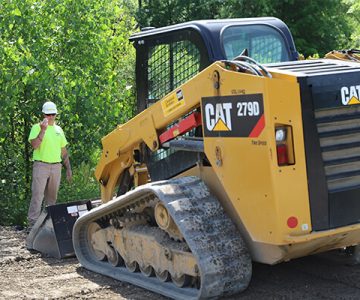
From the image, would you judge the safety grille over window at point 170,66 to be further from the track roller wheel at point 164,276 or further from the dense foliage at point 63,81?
the dense foliage at point 63,81

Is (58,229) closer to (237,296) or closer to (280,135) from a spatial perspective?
(237,296)

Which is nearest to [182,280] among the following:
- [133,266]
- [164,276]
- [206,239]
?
[164,276]

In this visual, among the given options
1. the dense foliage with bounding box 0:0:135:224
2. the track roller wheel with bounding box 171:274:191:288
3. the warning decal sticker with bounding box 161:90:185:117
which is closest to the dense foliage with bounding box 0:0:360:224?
the dense foliage with bounding box 0:0:135:224

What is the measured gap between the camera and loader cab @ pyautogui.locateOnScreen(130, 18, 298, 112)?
6.34 m

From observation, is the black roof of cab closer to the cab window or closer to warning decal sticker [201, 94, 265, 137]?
the cab window

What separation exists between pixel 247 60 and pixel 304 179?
3.47 ft

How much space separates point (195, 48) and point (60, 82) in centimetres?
422

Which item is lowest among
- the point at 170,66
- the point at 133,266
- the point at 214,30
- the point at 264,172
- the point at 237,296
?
the point at 237,296

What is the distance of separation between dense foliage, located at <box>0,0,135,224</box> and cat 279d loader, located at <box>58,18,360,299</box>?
3.62 meters

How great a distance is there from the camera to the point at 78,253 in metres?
7.21

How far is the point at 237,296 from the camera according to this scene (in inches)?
221

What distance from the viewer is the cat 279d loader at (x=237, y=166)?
16.6 feet

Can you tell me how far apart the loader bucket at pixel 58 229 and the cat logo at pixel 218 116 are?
2.70 m

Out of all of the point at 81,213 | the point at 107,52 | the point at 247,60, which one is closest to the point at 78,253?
the point at 81,213
